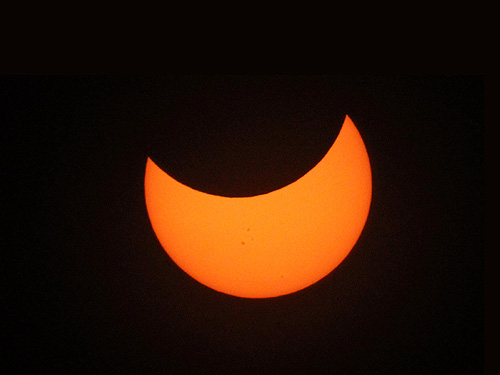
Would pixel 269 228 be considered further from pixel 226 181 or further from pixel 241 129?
pixel 241 129

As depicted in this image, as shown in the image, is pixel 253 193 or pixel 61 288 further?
pixel 61 288

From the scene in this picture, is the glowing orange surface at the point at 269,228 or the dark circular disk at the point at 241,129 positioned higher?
the dark circular disk at the point at 241,129

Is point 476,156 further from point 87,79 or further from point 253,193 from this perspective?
point 87,79

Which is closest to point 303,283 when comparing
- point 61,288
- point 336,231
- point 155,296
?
point 336,231

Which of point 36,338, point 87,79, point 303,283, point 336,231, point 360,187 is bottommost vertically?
point 36,338

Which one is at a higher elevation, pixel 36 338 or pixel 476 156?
pixel 476 156

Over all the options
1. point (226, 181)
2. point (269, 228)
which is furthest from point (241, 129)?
point (269, 228)
